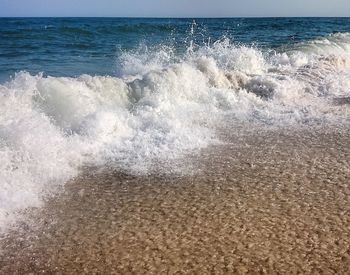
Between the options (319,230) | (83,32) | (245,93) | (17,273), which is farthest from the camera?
(83,32)

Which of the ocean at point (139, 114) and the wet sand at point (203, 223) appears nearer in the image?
the wet sand at point (203, 223)

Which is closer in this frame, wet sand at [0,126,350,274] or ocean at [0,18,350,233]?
wet sand at [0,126,350,274]

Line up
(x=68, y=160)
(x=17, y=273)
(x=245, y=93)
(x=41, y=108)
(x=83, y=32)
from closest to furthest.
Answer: (x=17, y=273)
(x=68, y=160)
(x=41, y=108)
(x=245, y=93)
(x=83, y=32)

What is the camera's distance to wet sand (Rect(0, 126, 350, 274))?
2.96m

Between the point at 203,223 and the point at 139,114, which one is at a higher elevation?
the point at 139,114

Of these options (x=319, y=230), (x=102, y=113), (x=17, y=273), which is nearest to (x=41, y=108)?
(x=102, y=113)

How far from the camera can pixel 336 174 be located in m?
4.38

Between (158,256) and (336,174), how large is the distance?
222 cm

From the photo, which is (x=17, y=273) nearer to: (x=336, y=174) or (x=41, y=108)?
(x=336, y=174)

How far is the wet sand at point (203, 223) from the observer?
296 cm

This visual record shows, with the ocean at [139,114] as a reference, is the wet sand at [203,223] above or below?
below

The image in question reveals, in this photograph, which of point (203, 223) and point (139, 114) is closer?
point (203, 223)

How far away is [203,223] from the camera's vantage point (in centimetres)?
346

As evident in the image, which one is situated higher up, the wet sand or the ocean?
the ocean
